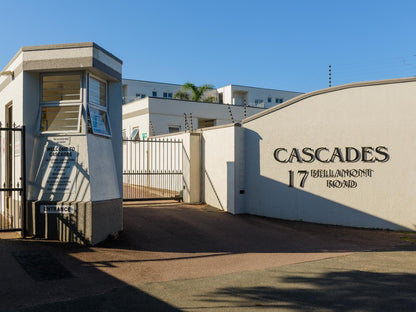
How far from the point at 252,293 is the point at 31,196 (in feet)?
18.6

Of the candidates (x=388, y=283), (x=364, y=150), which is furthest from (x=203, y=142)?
(x=388, y=283)

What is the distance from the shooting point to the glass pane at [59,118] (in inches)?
359

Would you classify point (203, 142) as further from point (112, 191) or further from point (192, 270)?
point (192, 270)

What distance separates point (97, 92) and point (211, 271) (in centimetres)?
520

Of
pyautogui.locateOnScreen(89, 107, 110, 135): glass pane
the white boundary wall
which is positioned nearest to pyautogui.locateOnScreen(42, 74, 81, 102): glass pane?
pyautogui.locateOnScreen(89, 107, 110, 135): glass pane

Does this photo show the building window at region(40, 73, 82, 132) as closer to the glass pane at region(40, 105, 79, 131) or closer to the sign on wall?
the glass pane at region(40, 105, 79, 131)

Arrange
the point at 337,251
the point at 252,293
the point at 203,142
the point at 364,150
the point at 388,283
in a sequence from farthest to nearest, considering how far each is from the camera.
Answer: the point at 203,142, the point at 364,150, the point at 337,251, the point at 388,283, the point at 252,293

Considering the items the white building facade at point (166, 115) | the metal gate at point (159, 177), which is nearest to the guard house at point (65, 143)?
the metal gate at point (159, 177)

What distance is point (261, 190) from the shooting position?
1338 centimetres

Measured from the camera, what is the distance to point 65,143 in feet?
29.1

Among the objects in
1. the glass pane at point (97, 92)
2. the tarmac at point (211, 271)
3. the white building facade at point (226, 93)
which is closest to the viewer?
the tarmac at point (211, 271)

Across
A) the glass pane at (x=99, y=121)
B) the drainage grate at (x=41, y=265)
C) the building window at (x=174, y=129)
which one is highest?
the building window at (x=174, y=129)

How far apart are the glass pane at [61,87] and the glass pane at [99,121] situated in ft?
1.63

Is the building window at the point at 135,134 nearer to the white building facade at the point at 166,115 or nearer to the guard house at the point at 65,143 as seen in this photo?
the white building facade at the point at 166,115
